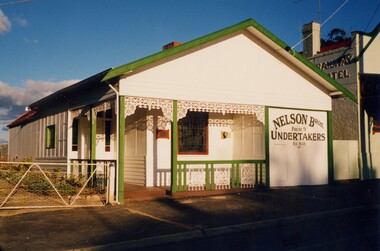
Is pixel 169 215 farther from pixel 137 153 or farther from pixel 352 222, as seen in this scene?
pixel 137 153

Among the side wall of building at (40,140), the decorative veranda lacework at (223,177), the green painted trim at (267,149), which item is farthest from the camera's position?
the side wall of building at (40,140)

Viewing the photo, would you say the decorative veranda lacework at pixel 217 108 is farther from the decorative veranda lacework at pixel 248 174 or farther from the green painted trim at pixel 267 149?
the decorative veranda lacework at pixel 248 174

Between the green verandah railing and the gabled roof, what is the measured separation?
145 inches

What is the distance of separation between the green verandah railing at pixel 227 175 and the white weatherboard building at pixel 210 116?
3cm

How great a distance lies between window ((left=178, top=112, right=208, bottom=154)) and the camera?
14859mm

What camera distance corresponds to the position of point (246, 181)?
1430 cm

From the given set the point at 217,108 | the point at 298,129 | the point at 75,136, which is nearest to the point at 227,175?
the point at 217,108

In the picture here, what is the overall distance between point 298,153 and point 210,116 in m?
3.53

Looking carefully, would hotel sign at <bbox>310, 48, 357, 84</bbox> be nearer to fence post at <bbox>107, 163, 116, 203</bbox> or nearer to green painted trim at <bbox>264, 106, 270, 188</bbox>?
green painted trim at <bbox>264, 106, 270, 188</bbox>

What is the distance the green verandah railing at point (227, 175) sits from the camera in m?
13.2

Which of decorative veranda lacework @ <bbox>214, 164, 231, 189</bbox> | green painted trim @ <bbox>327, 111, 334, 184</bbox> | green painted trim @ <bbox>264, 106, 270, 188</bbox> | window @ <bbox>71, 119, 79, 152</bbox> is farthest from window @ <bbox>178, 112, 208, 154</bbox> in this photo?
green painted trim @ <bbox>327, 111, 334, 184</bbox>

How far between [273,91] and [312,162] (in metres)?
3.28

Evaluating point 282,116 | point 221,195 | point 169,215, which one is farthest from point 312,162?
point 169,215

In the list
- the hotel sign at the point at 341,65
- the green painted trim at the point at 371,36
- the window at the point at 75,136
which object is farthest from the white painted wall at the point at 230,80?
the window at the point at 75,136
